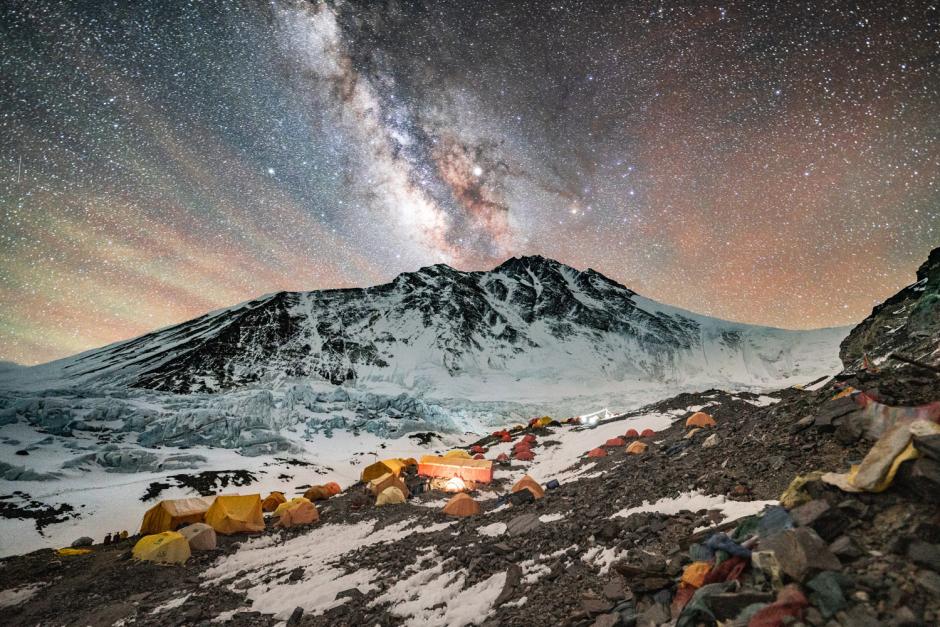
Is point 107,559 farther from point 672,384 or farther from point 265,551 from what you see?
point 672,384

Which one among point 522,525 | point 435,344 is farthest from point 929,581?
point 435,344

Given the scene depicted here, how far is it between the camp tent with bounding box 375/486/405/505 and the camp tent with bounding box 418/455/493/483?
2938 millimetres

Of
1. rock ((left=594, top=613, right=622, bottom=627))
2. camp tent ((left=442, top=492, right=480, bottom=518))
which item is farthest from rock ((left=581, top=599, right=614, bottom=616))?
camp tent ((left=442, top=492, right=480, bottom=518))

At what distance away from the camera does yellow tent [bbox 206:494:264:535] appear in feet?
60.0

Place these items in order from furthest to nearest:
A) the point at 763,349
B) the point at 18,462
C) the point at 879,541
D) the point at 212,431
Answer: the point at 763,349 → the point at 212,431 → the point at 18,462 → the point at 879,541

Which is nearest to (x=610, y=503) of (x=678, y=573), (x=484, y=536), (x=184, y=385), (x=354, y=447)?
(x=484, y=536)

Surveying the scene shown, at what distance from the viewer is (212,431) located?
4203cm

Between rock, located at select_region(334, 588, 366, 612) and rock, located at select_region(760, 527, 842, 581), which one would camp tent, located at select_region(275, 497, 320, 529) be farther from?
rock, located at select_region(760, 527, 842, 581)

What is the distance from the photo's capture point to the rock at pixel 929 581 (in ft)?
10.3

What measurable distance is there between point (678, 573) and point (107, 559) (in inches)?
884

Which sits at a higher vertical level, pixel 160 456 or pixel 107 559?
pixel 160 456

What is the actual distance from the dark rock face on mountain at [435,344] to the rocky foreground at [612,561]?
91932 mm

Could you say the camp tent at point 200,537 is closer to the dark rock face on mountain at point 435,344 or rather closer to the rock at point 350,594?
the rock at point 350,594

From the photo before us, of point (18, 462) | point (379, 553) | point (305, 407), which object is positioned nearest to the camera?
point (379, 553)
